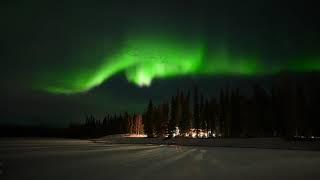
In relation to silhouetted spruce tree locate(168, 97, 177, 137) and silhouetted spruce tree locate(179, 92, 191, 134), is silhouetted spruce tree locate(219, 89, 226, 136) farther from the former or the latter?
silhouetted spruce tree locate(168, 97, 177, 137)

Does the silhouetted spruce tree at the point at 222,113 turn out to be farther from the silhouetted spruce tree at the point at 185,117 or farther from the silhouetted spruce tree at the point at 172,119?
the silhouetted spruce tree at the point at 172,119

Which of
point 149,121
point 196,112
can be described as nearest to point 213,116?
point 196,112

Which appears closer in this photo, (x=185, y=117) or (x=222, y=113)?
(x=222, y=113)

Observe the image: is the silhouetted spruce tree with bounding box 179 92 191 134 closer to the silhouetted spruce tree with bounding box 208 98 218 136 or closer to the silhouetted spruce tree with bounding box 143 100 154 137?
the silhouetted spruce tree with bounding box 208 98 218 136

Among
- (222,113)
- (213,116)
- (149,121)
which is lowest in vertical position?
(149,121)

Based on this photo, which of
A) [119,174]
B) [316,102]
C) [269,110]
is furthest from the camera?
[269,110]

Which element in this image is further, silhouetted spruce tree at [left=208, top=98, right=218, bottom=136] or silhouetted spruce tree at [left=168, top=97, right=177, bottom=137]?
silhouetted spruce tree at [left=168, top=97, right=177, bottom=137]

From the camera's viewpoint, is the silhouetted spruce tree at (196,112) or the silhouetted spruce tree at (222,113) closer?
the silhouetted spruce tree at (222,113)

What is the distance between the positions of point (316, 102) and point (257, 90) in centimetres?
1844

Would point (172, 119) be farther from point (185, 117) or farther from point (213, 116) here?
point (213, 116)

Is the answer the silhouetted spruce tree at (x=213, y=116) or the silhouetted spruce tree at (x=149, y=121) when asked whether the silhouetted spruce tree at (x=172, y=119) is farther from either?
the silhouetted spruce tree at (x=213, y=116)

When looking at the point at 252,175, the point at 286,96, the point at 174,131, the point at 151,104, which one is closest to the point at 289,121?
the point at 286,96

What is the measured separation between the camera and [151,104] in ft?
477

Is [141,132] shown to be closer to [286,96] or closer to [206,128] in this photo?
[206,128]
